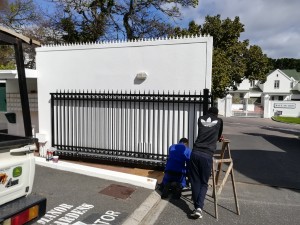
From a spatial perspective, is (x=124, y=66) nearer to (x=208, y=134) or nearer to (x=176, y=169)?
(x=176, y=169)

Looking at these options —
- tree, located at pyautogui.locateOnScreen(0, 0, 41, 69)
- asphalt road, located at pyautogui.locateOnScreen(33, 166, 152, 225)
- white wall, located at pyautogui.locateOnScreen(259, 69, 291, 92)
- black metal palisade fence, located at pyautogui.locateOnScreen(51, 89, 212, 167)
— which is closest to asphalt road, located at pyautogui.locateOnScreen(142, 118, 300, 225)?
asphalt road, located at pyautogui.locateOnScreen(33, 166, 152, 225)

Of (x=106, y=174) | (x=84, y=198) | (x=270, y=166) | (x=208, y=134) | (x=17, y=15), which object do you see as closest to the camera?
(x=208, y=134)

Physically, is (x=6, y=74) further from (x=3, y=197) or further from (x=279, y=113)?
(x=279, y=113)

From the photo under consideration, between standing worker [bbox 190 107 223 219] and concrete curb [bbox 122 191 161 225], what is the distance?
0.78 metres

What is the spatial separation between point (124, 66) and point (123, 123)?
1476 mm

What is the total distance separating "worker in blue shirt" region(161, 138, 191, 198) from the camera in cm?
556

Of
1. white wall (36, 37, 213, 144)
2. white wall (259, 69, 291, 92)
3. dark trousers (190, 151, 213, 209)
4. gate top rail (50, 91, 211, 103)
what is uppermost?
white wall (259, 69, 291, 92)

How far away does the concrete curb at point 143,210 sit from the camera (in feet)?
14.6

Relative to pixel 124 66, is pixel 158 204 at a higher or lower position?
lower

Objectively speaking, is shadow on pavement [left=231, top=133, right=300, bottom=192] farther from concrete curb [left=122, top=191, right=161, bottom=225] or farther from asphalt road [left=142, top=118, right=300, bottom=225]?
concrete curb [left=122, top=191, right=161, bottom=225]

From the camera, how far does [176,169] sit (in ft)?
18.5

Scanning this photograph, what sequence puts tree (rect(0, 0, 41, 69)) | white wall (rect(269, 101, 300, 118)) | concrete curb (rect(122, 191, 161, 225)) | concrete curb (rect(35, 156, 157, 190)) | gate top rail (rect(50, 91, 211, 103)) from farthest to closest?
white wall (rect(269, 101, 300, 118)) → tree (rect(0, 0, 41, 69)) → gate top rail (rect(50, 91, 211, 103)) → concrete curb (rect(35, 156, 157, 190)) → concrete curb (rect(122, 191, 161, 225))

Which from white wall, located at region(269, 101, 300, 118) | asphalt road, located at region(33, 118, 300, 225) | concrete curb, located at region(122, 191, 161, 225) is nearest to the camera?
concrete curb, located at region(122, 191, 161, 225)

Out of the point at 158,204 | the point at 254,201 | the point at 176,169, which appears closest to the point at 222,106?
the point at 254,201
